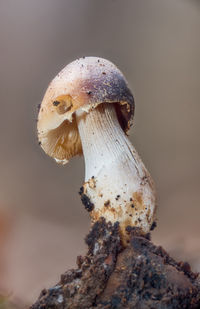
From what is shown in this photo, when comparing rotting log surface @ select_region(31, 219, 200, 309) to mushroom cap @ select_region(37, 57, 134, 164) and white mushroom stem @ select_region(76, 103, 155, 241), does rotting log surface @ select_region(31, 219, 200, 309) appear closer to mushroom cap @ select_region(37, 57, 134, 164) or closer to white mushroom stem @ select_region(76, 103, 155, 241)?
white mushroom stem @ select_region(76, 103, 155, 241)

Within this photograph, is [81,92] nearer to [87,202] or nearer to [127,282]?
[87,202]

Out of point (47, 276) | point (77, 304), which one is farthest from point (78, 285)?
point (47, 276)

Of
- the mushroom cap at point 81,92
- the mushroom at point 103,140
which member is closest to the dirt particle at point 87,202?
the mushroom at point 103,140

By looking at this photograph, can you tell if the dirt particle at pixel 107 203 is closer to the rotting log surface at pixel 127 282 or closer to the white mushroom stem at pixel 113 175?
the white mushroom stem at pixel 113 175

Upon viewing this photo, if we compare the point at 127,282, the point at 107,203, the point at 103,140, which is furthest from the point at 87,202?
the point at 127,282

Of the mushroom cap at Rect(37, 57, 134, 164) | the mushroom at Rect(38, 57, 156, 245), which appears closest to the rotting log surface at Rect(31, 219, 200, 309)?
the mushroom at Rect(38, 57, 156, 245)

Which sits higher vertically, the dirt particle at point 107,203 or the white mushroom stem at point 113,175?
the white mushroom stem at point 113,175
